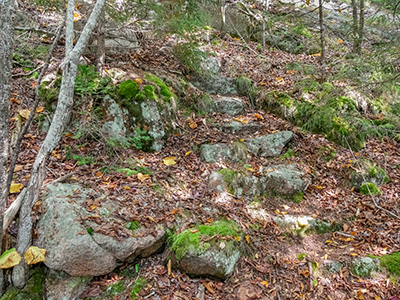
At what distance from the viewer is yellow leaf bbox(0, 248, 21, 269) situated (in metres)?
2.65

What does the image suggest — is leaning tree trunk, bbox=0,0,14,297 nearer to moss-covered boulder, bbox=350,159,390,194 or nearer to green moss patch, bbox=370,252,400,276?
green moss patch, bbox=370,252,400,276

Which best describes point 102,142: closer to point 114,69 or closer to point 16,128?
point 16,128

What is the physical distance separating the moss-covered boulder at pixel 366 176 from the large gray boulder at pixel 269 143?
1.48 m

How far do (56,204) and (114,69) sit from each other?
3.46m

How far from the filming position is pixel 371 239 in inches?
154

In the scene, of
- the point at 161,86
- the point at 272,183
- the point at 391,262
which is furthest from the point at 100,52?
the point at 391,262

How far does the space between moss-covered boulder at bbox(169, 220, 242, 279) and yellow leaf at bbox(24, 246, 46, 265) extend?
58.4 inches

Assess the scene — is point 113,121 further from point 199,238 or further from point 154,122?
point 199,238

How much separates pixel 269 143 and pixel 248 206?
72.8 inches

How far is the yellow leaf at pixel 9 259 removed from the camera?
8.68ft

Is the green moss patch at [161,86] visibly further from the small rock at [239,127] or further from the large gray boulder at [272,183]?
the large gray boulder at [272,183]

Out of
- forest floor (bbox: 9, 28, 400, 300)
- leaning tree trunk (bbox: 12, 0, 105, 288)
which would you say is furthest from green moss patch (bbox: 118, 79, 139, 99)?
leaning tree trunk (bbox: 12, 0, 105, 288)

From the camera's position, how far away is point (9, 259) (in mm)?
2660

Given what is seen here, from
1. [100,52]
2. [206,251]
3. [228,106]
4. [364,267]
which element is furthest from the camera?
[228,106]
